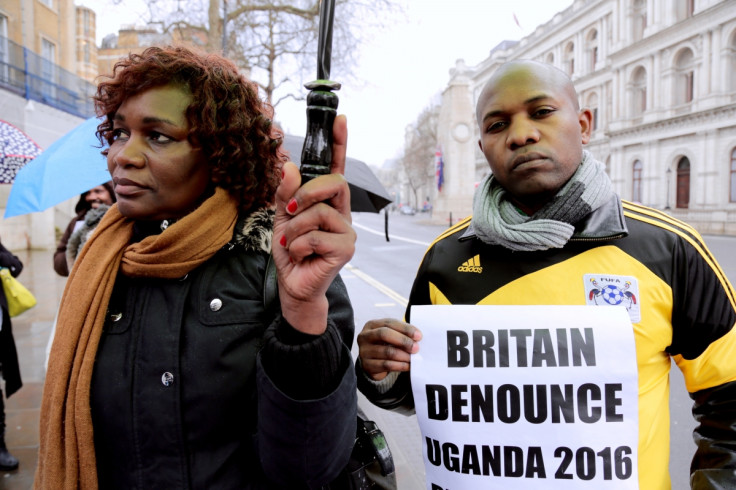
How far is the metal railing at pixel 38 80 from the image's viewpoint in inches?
611

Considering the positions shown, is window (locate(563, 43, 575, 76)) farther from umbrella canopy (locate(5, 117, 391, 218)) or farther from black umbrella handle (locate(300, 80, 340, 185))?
black umbrella handle (locate(300, 80, 340, 185))

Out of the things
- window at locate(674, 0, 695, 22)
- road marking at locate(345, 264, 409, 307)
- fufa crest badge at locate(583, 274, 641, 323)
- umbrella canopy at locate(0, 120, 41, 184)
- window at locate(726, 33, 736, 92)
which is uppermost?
window at locate(674, 0, 695, 22)

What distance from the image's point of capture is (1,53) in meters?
15.2

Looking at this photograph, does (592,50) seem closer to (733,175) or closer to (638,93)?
(638,93)

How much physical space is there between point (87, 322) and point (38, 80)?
19.5 m

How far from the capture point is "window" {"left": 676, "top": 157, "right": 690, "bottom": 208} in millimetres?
30109

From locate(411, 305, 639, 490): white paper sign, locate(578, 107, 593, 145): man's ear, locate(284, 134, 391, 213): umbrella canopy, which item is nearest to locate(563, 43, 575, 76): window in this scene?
locate(284, 134, 391, 213): umbrella canopy

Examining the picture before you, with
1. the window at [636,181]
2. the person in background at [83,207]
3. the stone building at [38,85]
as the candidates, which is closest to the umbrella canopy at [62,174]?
the person in background at [83,207]

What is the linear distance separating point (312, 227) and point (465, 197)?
1366 inches

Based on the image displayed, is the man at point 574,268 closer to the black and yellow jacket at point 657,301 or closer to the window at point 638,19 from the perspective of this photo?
the black and yellow jacket at point 657,301

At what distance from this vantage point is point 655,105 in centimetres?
3247

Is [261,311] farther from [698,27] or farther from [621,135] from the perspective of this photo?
[621,135]

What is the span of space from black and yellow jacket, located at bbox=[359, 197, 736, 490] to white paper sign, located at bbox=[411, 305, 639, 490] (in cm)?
7

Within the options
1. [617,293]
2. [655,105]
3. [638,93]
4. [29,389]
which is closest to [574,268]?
[617,293]
